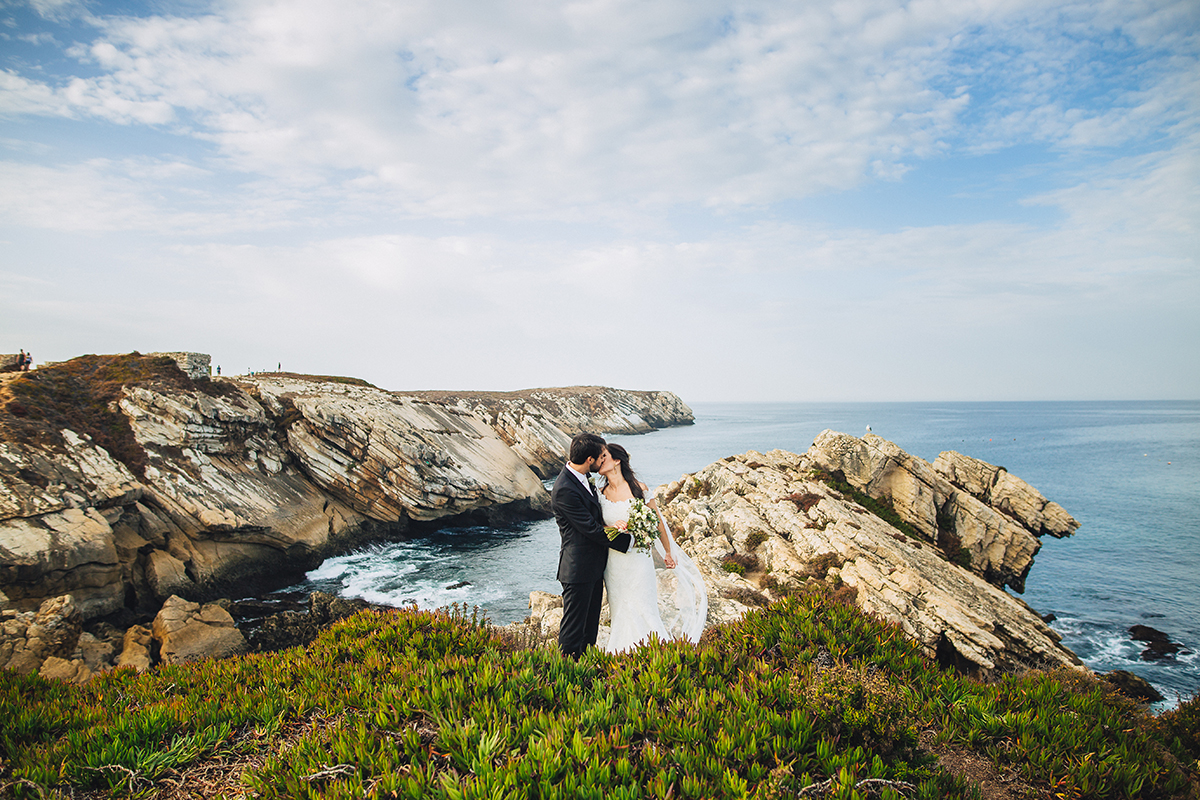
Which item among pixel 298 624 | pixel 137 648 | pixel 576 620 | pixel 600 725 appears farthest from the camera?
pixel 298 624

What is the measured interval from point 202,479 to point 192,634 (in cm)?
1239

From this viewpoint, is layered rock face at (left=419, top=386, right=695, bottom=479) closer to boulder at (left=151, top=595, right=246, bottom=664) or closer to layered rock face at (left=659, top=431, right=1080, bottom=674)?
layered rock face at (left=659, top=431, right=1080, bottom=674)

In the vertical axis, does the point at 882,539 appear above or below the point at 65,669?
above

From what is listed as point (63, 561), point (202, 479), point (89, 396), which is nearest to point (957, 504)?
point (63, 561)

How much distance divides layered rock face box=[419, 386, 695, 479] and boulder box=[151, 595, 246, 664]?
105 feet

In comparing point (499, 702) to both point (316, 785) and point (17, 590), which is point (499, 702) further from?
point (17, 590)

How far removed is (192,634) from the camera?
17.2m

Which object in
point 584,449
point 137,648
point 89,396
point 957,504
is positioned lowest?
point 137,648

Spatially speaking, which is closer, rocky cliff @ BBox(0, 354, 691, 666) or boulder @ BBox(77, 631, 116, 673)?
boulder @ BBox(77, 631, 116, 673)

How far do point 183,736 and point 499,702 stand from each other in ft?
10.0

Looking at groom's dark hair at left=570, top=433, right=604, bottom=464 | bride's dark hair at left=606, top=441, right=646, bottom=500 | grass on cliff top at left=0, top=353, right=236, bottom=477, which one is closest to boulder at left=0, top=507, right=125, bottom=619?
grass on cliff top at left=0, top=353, right=236, bottom=477

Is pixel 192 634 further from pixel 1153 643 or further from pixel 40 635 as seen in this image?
pixel 1153 643

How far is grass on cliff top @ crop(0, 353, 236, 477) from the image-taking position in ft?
77.0

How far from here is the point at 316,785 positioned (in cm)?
351
